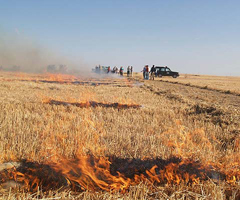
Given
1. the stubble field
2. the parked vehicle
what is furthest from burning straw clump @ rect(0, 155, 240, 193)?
the parked vehicle

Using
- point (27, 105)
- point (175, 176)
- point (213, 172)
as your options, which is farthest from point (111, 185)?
point (27, 105)

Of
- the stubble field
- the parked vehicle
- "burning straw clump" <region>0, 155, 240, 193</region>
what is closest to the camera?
the stubble field

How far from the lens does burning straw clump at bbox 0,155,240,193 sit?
9.52 ft

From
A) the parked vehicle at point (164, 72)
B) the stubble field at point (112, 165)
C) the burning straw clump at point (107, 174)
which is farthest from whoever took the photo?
the parked vehicle at point (164, 72)

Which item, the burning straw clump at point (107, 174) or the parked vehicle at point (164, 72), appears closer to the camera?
the burning straw clump at point (107, 174)

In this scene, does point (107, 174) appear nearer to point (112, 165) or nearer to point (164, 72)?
point (112, 165)

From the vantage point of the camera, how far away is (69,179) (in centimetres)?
298

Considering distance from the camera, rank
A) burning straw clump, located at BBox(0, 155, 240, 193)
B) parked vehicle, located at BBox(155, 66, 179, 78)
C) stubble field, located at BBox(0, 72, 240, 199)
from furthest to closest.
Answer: parked vehicle, located at BBox(155, 66, 179, 78) < burning straw clump, located at BBox(0, 155, 240, 193) < stubble field, located at BBox(0, 72, 240, 199)

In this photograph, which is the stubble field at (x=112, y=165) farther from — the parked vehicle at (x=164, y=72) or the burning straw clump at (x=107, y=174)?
the parked vehicle at (x=164, y=72)

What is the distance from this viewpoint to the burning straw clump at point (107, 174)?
2.90 metres

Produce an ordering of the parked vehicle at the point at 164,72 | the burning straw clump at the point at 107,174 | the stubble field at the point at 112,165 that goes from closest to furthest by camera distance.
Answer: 1. the stubble field at the point at 112,165
2. the burning straw clump at the point at 107,174
3. the parked vehicle at the point at 164,72

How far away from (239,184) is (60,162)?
99.7 inches

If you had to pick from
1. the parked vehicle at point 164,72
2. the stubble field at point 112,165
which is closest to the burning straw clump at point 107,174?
the stubble field at point 112,165

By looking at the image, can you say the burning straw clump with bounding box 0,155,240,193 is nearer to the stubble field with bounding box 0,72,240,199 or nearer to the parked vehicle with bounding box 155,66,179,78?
the stubble field with bounding box 0,72,240,199
